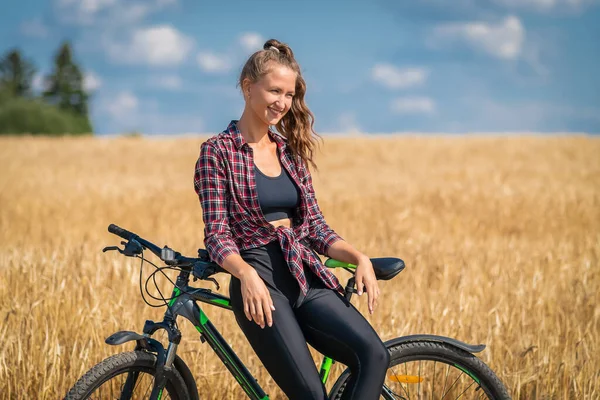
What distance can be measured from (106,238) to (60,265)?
4.81m

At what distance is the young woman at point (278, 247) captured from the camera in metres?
2.75

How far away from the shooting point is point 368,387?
274 cm

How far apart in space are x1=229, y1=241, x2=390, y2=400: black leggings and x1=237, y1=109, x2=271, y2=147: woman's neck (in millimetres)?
462

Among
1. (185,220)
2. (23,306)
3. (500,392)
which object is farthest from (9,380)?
A: (185,220)

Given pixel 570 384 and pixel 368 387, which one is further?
pixel 570 384

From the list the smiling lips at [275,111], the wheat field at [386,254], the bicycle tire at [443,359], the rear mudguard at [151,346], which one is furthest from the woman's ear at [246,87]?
the wheat field at [386,254]

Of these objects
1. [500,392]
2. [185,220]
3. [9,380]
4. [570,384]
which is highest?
[185,220]

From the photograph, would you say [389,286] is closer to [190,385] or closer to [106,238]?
[190,385]

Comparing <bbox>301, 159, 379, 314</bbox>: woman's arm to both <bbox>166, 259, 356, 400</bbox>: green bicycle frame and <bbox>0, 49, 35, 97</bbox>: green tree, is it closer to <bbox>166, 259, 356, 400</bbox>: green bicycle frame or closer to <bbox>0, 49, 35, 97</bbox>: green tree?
<bbox>166, 259, 356, 400</bbox>: green bicycle frame

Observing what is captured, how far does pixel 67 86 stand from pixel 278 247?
84421 mm

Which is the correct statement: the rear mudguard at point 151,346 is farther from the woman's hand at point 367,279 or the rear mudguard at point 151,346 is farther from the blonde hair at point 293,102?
the blonde hair at point 293,102

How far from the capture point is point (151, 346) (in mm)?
2881

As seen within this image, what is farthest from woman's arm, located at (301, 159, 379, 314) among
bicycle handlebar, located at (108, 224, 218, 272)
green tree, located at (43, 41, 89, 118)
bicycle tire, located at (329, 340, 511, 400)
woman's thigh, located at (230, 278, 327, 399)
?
green tree, located at (43, 41, 89, 118)

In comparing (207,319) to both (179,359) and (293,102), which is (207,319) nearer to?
(179,359)
